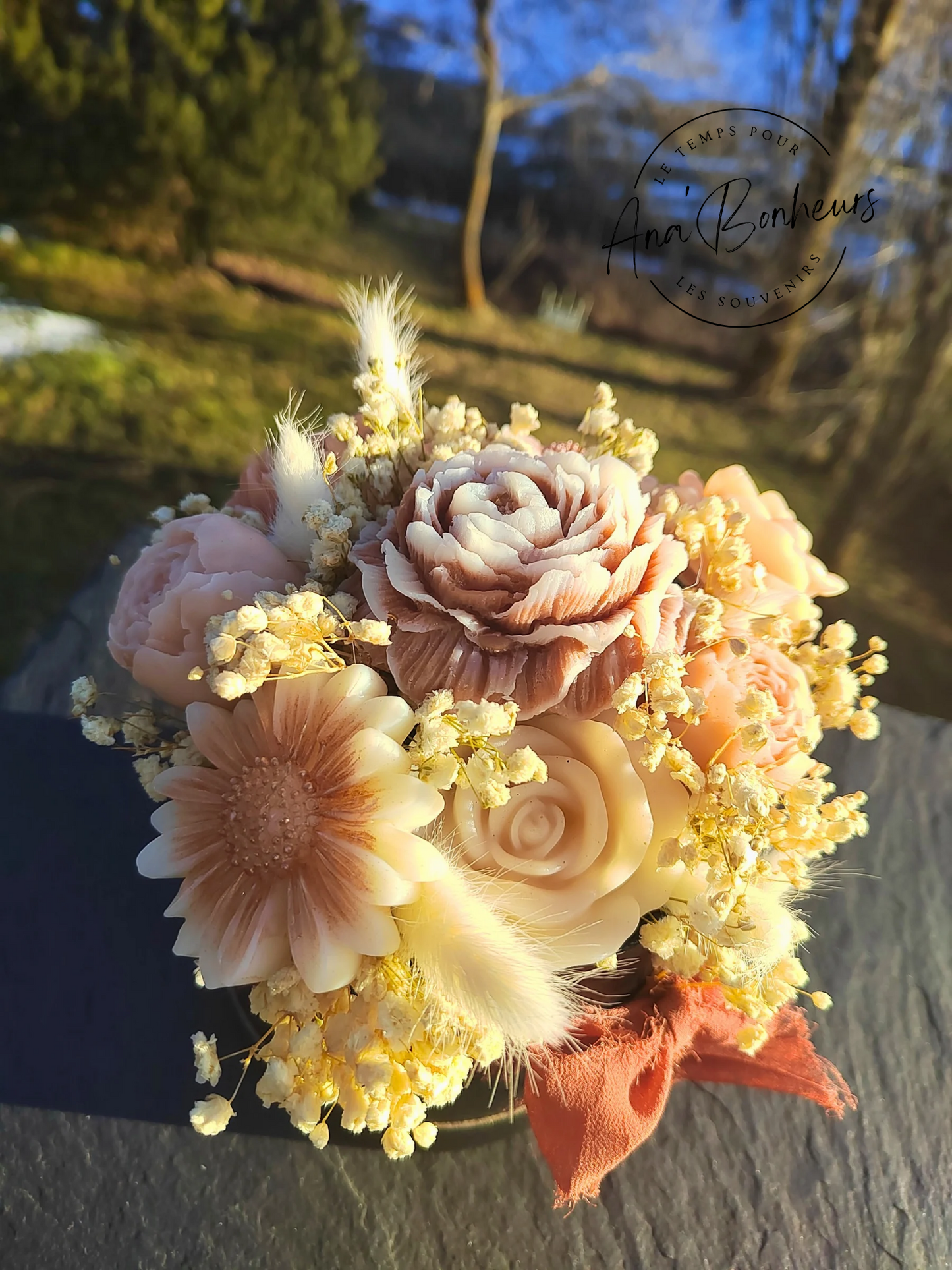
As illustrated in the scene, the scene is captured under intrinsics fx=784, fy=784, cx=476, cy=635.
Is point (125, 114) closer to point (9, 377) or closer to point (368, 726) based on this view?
point (9, 377)

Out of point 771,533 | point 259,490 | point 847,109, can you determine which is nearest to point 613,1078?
point 771,533

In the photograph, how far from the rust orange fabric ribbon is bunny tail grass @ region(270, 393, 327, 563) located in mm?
419

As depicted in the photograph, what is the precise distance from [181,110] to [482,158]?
152 centimetres

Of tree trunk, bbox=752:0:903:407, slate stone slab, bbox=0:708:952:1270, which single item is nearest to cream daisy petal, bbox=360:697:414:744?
slate stone slab, bbox=0:708:952:1270

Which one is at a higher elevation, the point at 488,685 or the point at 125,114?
the point at 125,114

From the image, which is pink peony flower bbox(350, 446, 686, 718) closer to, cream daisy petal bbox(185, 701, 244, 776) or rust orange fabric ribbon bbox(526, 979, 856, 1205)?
cream daisy petal bbox(185, 701, 244, 776)

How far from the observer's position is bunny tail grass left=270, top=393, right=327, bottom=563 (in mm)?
589

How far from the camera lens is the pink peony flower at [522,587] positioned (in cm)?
48

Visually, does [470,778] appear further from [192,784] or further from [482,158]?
[482,158]

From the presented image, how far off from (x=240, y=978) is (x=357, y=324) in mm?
512

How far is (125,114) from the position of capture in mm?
3131

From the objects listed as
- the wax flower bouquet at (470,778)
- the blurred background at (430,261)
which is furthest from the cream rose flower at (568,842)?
the blurred background at (430,261)

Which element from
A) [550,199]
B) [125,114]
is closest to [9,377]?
[125,114]

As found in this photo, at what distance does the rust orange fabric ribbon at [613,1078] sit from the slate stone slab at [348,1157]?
152mm
